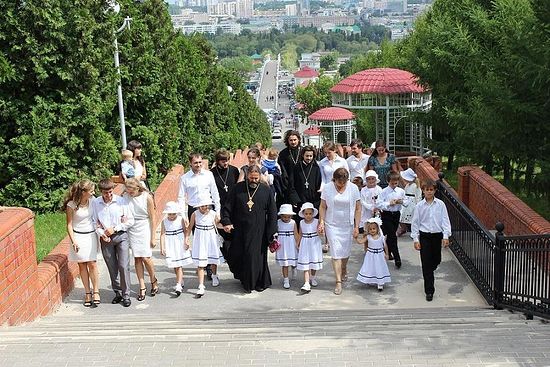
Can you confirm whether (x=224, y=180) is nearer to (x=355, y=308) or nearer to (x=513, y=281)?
(x=355, y=308)

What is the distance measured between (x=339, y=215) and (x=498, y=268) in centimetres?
197

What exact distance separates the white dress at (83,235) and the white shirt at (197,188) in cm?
128

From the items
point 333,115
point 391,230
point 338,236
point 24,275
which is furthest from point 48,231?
point 333,115

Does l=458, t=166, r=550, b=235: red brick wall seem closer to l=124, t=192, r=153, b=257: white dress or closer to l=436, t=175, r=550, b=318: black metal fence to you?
l=436, t=175, r=550, b=318: black metal fence

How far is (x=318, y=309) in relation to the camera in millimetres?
8648

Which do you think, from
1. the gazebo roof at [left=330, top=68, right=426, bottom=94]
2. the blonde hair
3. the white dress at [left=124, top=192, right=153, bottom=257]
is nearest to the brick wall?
the blonde hair

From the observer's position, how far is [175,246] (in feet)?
30.0

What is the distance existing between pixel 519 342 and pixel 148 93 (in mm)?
13403

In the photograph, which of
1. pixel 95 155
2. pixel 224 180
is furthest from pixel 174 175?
pixel 224 180

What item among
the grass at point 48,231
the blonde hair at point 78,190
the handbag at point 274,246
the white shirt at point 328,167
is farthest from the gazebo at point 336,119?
the blonde hair at point 78,190

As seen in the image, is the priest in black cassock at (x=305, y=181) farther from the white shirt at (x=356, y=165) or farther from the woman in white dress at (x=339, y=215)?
the white shirt at (x=356, y=165)

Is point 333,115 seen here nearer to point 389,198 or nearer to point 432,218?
point 389,198

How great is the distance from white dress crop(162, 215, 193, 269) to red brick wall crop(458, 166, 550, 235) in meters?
4.38

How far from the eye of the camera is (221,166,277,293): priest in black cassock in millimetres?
9000
